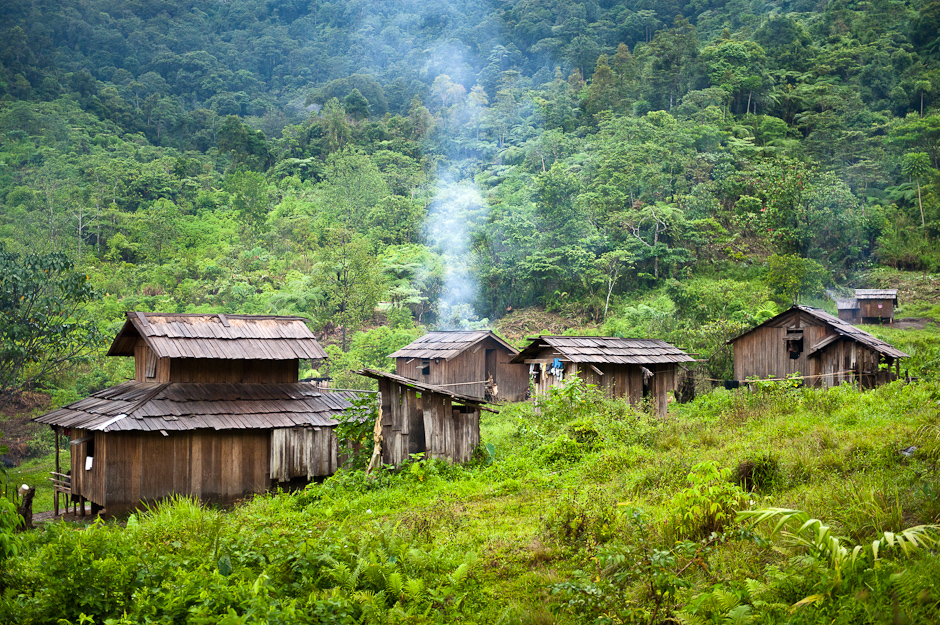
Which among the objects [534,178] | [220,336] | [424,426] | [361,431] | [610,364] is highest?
[534,178]

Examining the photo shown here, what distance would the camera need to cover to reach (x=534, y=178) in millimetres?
50625

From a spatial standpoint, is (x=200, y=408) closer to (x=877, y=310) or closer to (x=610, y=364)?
(x=610, y=364)

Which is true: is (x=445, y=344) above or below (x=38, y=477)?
above

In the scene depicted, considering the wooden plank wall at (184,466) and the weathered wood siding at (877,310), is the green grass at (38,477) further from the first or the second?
the weathered wood siding at (877,310)

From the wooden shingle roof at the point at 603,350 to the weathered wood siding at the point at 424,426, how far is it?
692 centimetres

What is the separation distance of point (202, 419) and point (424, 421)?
20.4 ft

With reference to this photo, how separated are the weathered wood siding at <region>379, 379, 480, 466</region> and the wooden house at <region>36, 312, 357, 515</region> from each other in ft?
11.4

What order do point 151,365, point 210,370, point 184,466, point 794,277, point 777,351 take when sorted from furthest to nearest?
point 794,277, point 777,351, point 151,365, point 210,370, point 184,466

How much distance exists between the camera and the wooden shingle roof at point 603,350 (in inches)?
898

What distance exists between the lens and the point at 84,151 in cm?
6788

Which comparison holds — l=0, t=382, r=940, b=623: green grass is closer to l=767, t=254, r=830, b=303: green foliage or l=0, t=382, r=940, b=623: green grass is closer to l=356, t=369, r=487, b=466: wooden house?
l=356, t=369, r=487, b=466: wooden house

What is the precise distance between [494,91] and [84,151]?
49.2 meters

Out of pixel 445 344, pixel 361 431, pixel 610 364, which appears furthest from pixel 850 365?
pixel 361 431

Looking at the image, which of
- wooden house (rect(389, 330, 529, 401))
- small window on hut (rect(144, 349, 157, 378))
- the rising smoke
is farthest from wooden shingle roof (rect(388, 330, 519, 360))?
small window on hut (rect(144, 349, 157, 378))
